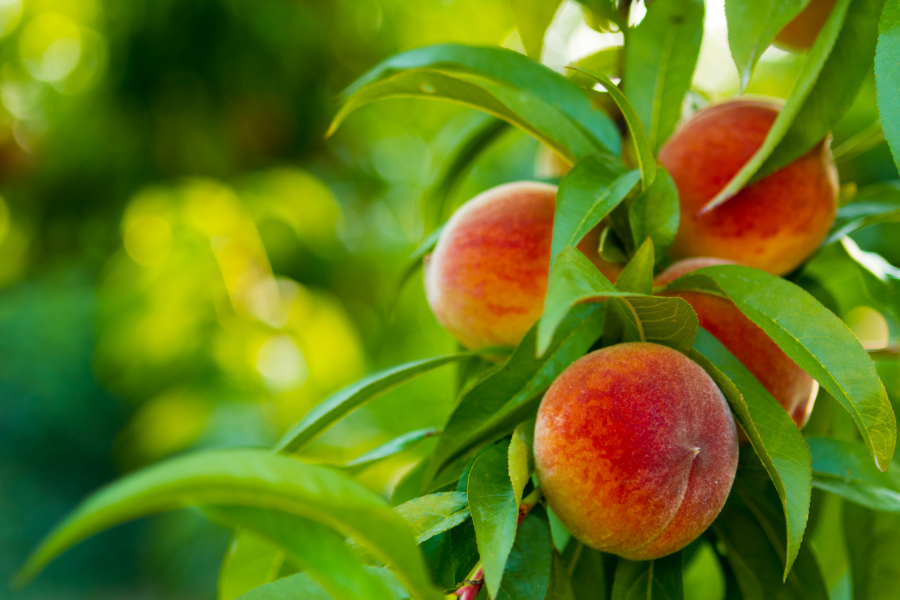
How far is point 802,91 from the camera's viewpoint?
26cm

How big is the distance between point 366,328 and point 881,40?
128cm

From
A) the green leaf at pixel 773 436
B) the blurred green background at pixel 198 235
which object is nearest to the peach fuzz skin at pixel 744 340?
the green leaf at pixel 773 436

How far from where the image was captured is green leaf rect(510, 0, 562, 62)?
313 millimetres

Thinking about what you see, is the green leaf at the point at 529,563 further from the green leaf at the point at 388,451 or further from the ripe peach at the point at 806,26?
the ripe peach at the point at 806,26

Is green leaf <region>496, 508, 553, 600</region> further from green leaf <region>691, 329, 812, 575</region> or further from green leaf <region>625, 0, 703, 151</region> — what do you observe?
green leaf <region>625, 0, 703, 151</region>

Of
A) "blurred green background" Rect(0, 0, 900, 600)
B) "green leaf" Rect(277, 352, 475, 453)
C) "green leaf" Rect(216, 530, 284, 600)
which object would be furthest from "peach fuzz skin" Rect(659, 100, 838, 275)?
"blurred green background" Rect(0, 0, 900, 600)

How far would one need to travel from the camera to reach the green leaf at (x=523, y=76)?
29 centimetres

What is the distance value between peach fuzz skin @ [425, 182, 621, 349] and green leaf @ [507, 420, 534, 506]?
0.05 metres

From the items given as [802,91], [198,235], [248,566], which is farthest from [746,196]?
[198,235]

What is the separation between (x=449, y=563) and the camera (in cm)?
24

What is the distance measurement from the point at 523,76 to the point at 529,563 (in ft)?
0.67

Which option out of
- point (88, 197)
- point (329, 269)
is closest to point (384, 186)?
point (329, 269)

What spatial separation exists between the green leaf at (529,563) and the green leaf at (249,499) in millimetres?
68

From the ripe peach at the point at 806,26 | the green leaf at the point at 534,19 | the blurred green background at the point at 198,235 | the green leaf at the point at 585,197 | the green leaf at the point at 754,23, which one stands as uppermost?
the green leaf at the point at 534,19
